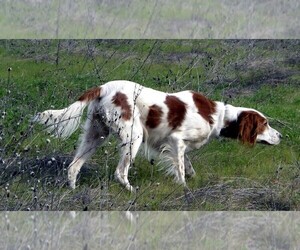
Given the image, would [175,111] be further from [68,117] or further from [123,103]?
[68,117]

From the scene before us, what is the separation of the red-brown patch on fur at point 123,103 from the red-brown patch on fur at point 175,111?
0.55 meters

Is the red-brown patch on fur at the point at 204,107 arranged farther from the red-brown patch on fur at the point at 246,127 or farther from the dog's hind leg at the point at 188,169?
the dog's hind leg at the point at 188,169

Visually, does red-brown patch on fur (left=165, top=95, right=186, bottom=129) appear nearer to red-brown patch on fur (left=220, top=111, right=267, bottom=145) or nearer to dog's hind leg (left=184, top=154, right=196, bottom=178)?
dog's hind leg (left=184, top=154, right=196, bottom=178)

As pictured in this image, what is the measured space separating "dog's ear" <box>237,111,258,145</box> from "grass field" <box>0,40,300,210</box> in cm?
23

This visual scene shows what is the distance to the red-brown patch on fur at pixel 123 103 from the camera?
33.9ft

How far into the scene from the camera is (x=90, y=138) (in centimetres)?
1062

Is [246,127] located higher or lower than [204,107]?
lower

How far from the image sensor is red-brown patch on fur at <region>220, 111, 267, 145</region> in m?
11.2

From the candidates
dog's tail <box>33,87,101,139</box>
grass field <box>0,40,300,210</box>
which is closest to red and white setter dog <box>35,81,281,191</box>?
dog's tail <box>33,87,101,139</box>

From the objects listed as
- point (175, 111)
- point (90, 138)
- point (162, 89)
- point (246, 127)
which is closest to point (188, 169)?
point (175, 111)

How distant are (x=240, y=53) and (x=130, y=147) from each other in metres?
5.68

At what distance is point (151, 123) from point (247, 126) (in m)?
1.08

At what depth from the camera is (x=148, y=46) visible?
52.0 feet

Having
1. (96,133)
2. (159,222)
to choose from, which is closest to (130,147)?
(96,133)
